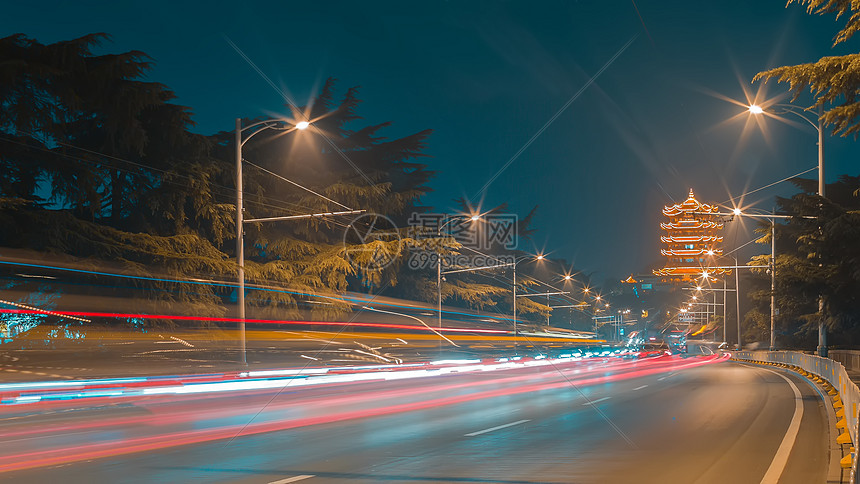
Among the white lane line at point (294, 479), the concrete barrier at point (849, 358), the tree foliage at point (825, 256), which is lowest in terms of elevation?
the concrete barrier at point (849, 358)

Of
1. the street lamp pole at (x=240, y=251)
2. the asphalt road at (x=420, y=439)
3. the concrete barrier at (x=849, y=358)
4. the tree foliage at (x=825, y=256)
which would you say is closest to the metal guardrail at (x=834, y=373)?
the asphalt road at (x=420, y=439)

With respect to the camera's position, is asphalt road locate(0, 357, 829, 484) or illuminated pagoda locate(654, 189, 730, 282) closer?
asphalt road locate(0, 357, 829, 484)

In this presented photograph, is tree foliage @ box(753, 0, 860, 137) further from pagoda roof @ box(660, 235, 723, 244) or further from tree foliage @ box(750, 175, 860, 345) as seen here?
pagoda roof @ box(660, 235, 723, 244)

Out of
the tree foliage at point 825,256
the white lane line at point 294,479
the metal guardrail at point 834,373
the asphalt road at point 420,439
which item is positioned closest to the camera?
the white lane line at point 294,479

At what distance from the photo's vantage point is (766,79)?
741 inches

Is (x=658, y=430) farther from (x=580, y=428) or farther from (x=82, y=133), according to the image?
(x=82, y=133)

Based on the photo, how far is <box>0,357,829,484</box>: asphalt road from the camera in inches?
372

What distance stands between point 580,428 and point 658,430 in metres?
1.36

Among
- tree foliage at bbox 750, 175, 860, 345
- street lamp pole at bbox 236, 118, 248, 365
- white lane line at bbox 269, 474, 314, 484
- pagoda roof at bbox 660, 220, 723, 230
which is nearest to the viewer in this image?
white lane line at bbox 269, 474, 314, 484

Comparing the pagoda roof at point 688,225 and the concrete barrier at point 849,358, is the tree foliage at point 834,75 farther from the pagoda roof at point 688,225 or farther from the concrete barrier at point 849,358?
the pagoda roof at point 688,225

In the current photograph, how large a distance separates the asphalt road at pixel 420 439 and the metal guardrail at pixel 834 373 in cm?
60

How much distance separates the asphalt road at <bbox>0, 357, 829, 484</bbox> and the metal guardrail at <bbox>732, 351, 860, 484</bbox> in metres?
0.60

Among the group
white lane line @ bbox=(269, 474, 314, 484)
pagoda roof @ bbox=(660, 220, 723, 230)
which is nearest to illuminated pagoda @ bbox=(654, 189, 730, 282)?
pagoda roof @ bbox=(660, 220, 723, 230)

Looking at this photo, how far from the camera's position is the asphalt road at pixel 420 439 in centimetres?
944
